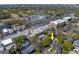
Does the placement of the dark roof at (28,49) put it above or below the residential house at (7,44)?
below

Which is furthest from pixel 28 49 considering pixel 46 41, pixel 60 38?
pixel 60 38

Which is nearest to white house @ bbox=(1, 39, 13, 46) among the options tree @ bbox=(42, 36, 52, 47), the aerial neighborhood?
the aerial neighborhood

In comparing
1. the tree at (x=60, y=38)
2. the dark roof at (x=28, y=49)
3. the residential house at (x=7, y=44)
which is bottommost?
the dark roof at (x=28, y=49)

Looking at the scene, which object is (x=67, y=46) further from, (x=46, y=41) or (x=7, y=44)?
(x=7, y=44)

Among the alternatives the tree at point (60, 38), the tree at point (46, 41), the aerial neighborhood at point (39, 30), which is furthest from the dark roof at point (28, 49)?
the tree at point (60, 38)

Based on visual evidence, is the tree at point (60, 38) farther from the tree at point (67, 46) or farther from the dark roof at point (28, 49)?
the dark roof at point (28, 49)

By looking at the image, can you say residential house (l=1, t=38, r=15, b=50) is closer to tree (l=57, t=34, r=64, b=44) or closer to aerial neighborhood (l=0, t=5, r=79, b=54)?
aerial neighborhood (l=0, t=5, r=79, b=54)

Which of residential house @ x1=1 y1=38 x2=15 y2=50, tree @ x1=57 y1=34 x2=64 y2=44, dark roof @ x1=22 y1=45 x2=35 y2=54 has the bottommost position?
dark roof @ x1=22 y1=45 x2=35 y2=54
